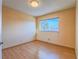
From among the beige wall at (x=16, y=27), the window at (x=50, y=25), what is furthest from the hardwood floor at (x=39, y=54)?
the window at (x=50, y=25)

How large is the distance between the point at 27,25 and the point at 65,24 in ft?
9.44

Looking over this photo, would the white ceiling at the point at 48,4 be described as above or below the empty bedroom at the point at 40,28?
above

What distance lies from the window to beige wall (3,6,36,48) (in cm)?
77

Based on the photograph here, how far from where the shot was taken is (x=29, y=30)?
6.35 meters

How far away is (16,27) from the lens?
17.0 feet

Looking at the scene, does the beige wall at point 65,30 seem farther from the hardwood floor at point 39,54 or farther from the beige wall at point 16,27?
the beige wall at point 16,27

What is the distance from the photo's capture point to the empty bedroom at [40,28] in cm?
370

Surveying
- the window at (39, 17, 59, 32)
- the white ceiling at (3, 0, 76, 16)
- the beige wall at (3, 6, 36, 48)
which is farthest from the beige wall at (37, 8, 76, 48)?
the beige wall at (3, 6, 36, 48)

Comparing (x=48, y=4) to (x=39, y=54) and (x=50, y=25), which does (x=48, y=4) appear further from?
(x=39, y=54)

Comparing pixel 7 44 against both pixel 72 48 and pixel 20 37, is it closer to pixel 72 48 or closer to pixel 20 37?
pixel 20 37

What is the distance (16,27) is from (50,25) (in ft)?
7.61

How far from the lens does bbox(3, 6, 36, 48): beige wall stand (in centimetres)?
449

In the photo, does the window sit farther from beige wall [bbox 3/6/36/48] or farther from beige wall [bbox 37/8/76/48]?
beige wall [bbox 3/6/36/48]

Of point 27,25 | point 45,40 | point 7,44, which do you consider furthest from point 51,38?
point 7,44
